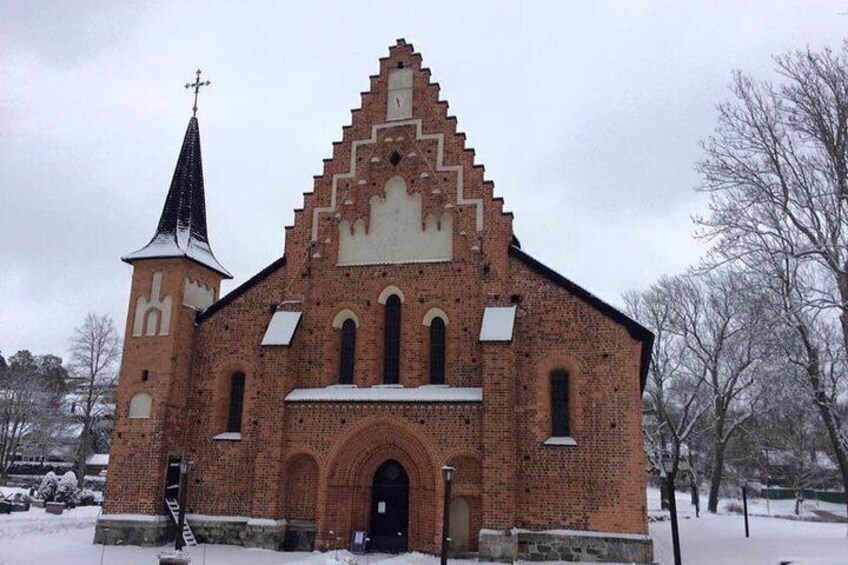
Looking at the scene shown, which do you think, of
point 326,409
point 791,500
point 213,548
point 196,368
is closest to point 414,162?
point 326,409

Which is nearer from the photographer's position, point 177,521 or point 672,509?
point 672,509

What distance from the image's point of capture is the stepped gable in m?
20.3

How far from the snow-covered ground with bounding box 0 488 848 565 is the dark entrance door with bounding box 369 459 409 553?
87 centimetres

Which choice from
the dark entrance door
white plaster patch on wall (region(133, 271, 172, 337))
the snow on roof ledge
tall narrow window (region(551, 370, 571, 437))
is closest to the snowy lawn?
tall narrow window (region(551, 370, 571, 437))

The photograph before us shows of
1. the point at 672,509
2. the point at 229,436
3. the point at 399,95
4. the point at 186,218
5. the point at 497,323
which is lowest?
the point at 672,509

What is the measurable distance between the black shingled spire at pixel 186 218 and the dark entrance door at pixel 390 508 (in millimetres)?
9125

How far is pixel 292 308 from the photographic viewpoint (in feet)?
68.4

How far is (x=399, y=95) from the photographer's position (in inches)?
858

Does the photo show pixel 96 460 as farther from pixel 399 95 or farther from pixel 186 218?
pixel 399 95

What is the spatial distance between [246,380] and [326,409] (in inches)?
122

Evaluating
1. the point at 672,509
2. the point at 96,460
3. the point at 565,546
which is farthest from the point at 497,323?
the point at 96,460

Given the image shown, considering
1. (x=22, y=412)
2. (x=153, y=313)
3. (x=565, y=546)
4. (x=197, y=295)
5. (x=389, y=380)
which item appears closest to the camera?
(x=565, y=546)

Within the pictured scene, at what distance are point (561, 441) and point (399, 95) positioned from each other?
11.7 meters

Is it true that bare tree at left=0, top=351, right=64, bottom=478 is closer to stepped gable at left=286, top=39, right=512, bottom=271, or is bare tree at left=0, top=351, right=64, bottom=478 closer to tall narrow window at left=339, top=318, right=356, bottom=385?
tall narrow window at left=339, top=318, right=356, bottom=385
